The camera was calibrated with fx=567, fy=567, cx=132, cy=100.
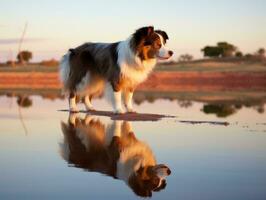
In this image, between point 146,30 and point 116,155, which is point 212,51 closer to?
point 146,30

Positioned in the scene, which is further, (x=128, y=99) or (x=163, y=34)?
(x=128, y=99)

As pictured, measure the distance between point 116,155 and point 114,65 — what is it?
6.00m

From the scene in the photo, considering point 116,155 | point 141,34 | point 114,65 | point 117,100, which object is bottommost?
point 116,155

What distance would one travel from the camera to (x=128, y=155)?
22.3 ft

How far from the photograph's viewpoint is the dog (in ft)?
39.3

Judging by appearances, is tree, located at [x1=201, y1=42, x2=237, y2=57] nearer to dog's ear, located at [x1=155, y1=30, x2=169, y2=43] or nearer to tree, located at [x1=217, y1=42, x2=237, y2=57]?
tree, located at [x1=217, y1=42, x2=237, y2=57]

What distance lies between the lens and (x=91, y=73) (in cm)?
1368

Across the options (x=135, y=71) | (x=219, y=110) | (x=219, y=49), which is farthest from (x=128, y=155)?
(x=219, y=49)

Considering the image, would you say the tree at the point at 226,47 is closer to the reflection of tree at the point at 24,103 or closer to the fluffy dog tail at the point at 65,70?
the reflection of tree at the point at 24,103

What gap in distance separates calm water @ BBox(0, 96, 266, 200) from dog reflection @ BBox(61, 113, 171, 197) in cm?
1

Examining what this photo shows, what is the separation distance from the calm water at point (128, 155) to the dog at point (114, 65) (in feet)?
3.64

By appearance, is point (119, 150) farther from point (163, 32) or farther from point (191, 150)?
point (163, 32)

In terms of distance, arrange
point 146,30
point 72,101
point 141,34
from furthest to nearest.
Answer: point 72,101, point 141,34, point 146,30

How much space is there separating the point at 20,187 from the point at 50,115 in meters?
7.93
